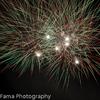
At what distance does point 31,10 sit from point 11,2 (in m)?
0.26

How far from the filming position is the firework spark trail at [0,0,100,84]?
2.86 meters

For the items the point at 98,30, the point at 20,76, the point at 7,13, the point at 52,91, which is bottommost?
the point at 52,91

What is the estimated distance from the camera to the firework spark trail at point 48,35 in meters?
2.86

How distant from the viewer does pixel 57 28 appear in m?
2.90

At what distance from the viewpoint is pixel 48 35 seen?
291 cm

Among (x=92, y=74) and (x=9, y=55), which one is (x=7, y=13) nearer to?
(x=9, y=55)

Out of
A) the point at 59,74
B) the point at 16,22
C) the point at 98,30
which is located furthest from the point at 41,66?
the point at 98,30

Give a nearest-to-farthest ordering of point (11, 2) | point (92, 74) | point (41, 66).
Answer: point (11, 2)
point (41, 66)
point (92, 74)

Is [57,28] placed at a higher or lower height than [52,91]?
higher

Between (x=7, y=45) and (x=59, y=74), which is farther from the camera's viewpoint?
(x=59, y=74)

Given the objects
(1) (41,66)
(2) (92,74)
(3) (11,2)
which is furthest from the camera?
(2) (92,74)

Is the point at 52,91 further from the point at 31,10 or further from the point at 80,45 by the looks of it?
the point at 31,10

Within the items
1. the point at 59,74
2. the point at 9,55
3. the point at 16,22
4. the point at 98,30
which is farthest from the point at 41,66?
the point at 98,30

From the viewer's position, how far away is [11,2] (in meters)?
2.85
